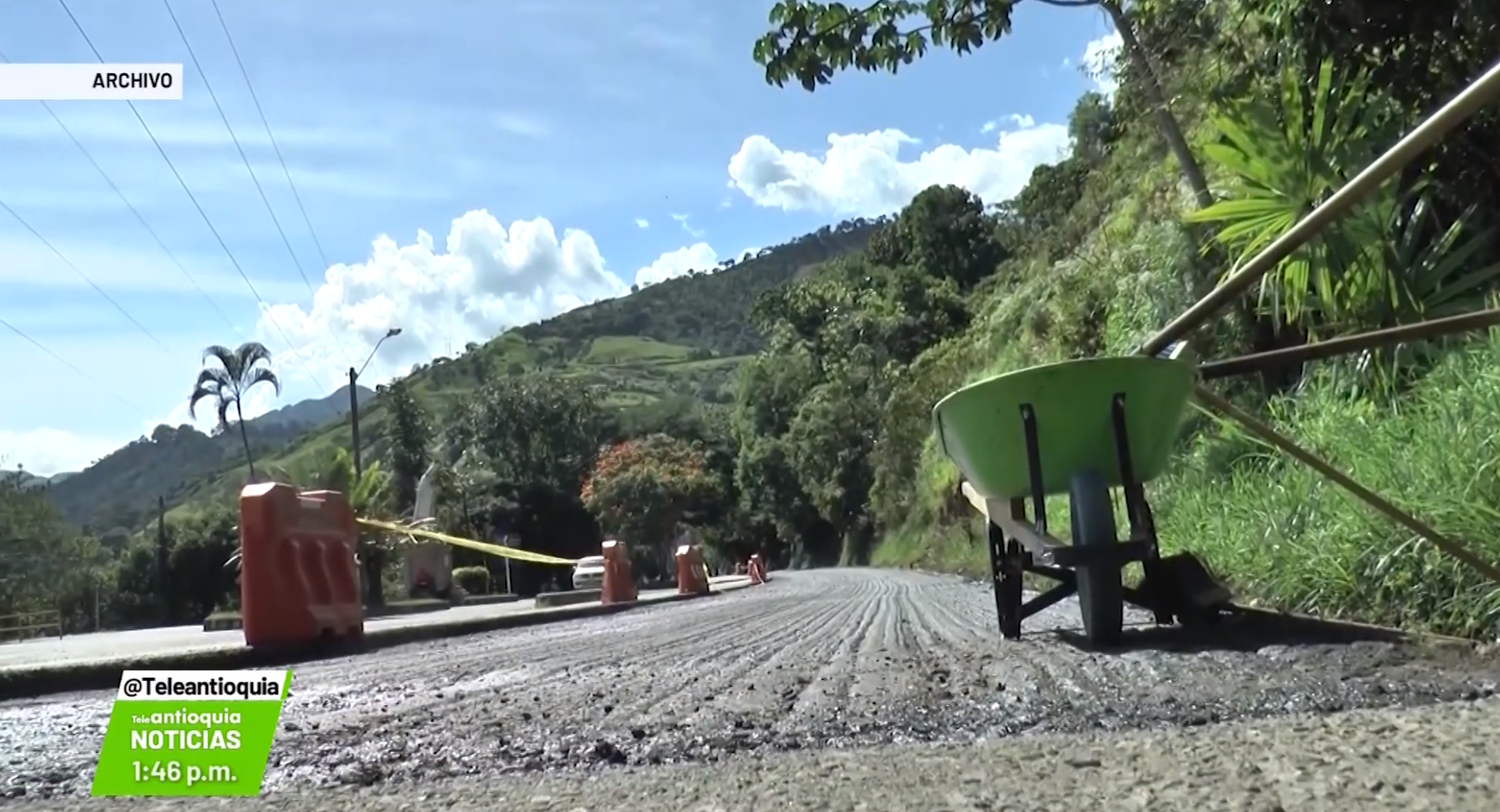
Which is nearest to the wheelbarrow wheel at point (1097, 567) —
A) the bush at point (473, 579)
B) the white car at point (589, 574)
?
the white car at point (589, 574)

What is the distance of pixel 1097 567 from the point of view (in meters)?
5.32

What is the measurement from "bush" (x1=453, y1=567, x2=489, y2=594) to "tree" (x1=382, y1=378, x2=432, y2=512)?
54.9 feet

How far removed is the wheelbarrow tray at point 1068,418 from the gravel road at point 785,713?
0.72 meters

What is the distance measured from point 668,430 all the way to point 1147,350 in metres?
76.9

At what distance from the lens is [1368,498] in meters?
4.74

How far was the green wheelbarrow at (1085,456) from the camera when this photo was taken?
16.9ft

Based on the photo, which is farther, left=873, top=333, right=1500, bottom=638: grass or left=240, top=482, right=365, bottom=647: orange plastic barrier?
left=240, top=482, right=365, bottom=647: orange plastic barrier

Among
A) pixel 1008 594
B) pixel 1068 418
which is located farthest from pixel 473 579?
pixel 1068 418

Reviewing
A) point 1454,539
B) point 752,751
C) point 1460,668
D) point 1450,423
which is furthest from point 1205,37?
point 752,751

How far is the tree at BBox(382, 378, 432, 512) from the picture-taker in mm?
61594

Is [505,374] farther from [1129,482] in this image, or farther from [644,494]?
[1129,482]

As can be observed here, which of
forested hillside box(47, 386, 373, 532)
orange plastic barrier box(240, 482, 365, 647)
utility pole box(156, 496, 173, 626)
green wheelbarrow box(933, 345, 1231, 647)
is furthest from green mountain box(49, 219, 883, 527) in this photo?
green wheelbarrow box(933, 345, 1231, 647)

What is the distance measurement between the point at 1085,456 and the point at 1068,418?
256mm

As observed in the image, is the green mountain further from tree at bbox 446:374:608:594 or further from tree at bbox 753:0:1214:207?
tree at bbox 753:0:1214:207
